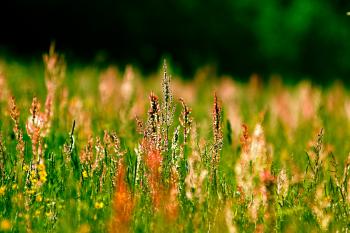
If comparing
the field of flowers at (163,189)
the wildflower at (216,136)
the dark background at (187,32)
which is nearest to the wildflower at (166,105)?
the field of flowers at (163,189)

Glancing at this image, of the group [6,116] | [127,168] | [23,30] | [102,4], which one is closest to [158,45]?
[102,4]

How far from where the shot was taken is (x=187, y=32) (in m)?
15.4

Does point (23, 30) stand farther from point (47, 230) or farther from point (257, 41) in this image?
point (47, 230)

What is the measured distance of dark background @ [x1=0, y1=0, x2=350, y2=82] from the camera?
1473 cm

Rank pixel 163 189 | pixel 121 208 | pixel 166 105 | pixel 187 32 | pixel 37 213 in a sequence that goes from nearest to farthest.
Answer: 1. pixel 121 208
2. pixel 37 213
3. pixel 163 189
4. pixel 166 105
5. pixel 187 32

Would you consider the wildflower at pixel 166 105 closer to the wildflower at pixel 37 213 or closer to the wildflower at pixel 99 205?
the wildflower at pixel 99 205

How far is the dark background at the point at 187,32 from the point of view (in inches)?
580

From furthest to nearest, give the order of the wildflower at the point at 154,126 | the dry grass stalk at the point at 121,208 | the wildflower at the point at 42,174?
the wildflower at the point at 42,174 → the wildflower at the point at 154,126 → the dry grass stalk at the point at 121,208

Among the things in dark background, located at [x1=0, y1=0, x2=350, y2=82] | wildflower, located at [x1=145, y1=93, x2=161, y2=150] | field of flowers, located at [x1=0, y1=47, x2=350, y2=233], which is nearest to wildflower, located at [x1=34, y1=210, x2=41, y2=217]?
field of flowers, located at [x1=0, y1=47, x2=350, y2=233]

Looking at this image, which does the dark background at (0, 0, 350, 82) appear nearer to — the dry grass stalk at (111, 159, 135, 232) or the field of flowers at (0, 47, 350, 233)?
the field of flowers at (0, 47, 350, 233)

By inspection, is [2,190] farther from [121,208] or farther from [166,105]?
[166,105]

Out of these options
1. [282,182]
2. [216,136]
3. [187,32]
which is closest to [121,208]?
[216,136]

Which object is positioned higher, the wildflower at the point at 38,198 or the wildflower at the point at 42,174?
the wildflower at the point at 42,174

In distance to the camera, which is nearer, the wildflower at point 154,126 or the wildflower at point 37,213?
the wildflower at point 37,213
